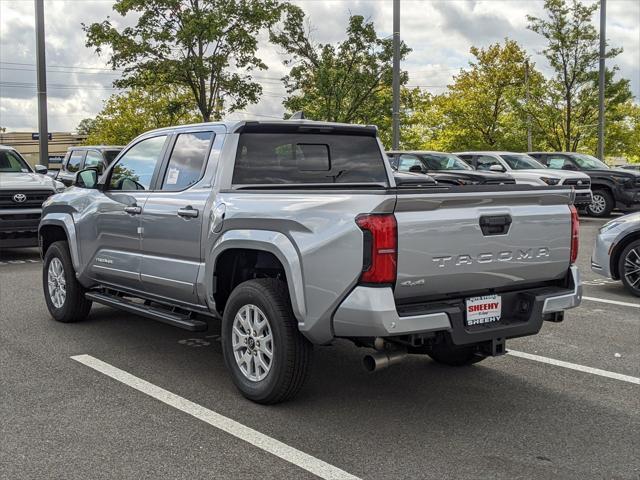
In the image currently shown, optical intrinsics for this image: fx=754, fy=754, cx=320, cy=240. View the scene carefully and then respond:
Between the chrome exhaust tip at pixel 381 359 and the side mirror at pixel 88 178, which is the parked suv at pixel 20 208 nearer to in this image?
the side mirror at pixel 88 178

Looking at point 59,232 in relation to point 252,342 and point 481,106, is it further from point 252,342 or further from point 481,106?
point 481,106

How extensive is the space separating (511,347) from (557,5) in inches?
945

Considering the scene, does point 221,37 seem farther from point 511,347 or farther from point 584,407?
point 584,407

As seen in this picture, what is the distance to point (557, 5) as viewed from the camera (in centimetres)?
2745

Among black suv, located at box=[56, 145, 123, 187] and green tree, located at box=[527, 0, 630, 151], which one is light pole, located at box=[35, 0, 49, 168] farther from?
green tree, located at box=[527, 0, 630, 151]

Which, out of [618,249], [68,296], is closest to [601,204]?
[618,249]

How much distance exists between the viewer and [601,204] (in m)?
20.1

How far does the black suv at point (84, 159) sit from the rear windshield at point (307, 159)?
10931 millimetres

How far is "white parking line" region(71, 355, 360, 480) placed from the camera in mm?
3889

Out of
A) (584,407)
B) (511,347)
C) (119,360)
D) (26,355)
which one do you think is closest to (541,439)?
(584,407)

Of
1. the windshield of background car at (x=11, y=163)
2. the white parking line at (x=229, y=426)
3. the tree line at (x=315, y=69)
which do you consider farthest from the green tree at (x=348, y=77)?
the white parking line at (x=229, y=426)

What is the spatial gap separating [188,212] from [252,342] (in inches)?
45.8

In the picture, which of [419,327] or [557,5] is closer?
[419,327]

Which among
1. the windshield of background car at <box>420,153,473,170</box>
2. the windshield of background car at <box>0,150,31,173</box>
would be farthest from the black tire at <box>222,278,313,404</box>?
the windshield of background car at <box>420,153,473,170</box>
